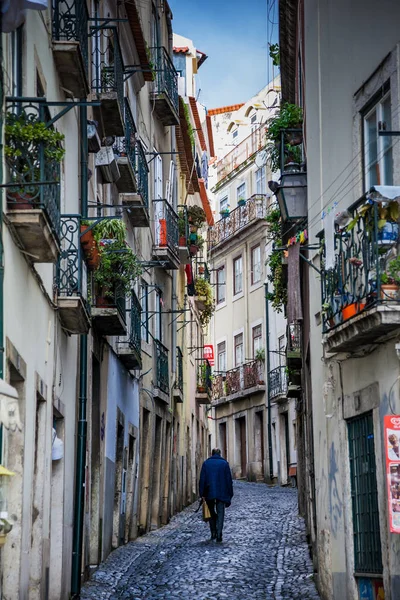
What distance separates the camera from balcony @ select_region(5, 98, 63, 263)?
33.2 feet

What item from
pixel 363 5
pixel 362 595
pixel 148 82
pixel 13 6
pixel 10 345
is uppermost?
pixel 148 82

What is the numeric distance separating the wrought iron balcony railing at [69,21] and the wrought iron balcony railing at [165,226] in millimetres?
12515

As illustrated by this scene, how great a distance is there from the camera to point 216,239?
173ft

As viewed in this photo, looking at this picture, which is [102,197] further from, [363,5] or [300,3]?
[363,5]

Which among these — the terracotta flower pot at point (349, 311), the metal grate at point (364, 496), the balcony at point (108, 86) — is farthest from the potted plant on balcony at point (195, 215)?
the terracotta flower pot at point (349, 311)

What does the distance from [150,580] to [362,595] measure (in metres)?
4.00

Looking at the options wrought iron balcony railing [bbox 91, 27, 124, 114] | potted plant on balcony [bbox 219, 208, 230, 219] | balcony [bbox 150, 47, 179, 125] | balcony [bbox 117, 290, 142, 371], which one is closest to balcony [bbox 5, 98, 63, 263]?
wrought iron balcony railing [bbox 91, 27, 124, 114]

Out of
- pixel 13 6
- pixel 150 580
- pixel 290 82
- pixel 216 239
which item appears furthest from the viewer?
pixel 216 239

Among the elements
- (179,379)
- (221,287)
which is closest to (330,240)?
(179,379)

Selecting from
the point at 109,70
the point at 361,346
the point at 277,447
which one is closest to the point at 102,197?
the point at 109,70

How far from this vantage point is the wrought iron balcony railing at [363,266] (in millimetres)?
11523

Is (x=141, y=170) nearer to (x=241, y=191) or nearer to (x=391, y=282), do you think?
(x=391, y=282)

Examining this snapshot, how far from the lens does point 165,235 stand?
27391 mm

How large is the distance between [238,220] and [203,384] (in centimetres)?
1175
